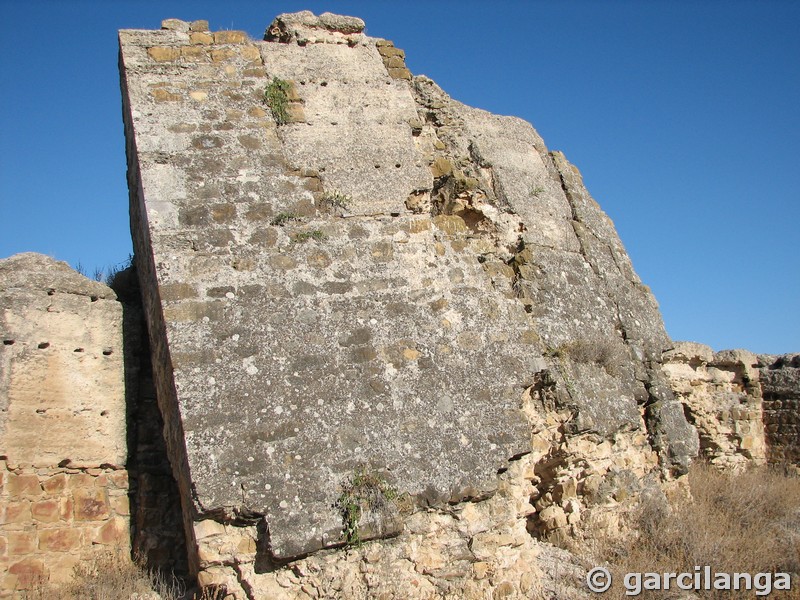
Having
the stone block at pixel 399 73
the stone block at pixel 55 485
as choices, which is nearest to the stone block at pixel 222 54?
the stone block at pixel 399 73

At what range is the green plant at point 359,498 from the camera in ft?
12.9

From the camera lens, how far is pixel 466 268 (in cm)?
516

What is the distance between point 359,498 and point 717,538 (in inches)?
114

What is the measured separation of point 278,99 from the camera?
18.2ft

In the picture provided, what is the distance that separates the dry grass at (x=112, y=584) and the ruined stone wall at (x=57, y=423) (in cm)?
11

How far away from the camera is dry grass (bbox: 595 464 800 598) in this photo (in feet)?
16.0

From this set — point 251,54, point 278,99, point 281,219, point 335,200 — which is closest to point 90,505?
point 281,219

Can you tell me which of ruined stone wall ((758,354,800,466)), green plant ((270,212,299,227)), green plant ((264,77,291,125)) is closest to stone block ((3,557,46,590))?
green plant ((270,212,299,227))

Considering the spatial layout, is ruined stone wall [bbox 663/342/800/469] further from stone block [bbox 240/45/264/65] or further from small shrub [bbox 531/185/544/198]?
stone block [bbox 240/45/264/65]

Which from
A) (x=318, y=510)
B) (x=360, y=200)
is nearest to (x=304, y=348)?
(x=318, y=510)

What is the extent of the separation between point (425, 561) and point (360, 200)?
8.44 feet

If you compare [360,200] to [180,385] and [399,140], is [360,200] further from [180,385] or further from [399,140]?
[180,385]

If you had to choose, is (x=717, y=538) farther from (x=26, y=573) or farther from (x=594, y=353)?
(x=26, y=573)

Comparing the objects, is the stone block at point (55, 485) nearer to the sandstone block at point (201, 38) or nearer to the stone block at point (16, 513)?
the stone block at point (16, 513)
